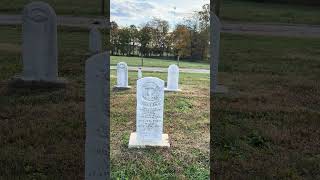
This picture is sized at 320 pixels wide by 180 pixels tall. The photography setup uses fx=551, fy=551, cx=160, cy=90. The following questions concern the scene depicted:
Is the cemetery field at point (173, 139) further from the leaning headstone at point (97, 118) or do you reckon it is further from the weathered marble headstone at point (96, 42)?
the weathered marble headstone at point (96, 42)

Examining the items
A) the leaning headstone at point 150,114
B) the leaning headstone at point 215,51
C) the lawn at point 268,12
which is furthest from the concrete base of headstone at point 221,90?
the lawn at point 268,12

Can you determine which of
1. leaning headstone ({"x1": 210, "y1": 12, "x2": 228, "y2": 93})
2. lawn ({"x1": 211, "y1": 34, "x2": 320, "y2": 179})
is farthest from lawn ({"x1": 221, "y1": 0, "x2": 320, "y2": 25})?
leaning headstone ({"x1": 210, "y1": 12, "x2": 228, "y2": 93})

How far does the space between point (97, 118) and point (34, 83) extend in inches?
172

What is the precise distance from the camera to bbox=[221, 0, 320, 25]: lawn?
2095 centimetres

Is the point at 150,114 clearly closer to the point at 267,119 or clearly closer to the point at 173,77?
the point at 173,77

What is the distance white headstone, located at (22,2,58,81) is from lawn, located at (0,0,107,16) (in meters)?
10.6

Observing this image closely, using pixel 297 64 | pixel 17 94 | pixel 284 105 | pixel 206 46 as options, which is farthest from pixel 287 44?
pixel 206 46

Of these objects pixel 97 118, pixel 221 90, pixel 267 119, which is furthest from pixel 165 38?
pixel 221 90

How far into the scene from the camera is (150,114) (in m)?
3.66

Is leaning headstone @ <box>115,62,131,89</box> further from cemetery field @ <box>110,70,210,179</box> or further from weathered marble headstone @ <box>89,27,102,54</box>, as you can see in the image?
weathered marble headstone @ <box>89,27,102,54</box>

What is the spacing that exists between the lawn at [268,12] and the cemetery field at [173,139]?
17.2 meters

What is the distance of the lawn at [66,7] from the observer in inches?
756

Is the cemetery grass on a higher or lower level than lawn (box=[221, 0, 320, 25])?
lower

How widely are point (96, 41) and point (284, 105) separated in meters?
3.34
